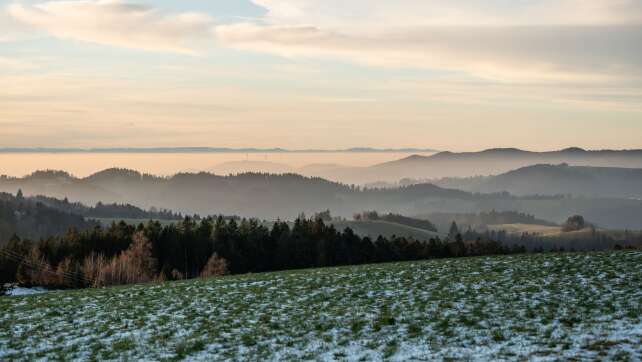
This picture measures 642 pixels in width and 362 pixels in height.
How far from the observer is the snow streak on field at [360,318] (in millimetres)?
21828

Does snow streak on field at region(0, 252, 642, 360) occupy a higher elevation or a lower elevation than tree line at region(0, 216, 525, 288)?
higher

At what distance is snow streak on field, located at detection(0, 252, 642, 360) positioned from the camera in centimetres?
2183

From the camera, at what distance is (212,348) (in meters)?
23.0

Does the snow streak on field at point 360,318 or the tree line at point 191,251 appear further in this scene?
the tree line at point 191,251

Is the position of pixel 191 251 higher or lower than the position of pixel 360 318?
lower

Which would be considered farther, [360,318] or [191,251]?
[191,251]

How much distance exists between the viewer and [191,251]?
324ft

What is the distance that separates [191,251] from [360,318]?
2995 inches

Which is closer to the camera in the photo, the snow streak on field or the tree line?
the snow streak on field

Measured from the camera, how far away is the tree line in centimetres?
8281

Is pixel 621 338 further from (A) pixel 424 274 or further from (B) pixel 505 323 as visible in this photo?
(A) pixel 424 274

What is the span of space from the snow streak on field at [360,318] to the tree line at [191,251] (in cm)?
4716

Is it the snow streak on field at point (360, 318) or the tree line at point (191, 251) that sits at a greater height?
the snow streak on field at point (360, 318)

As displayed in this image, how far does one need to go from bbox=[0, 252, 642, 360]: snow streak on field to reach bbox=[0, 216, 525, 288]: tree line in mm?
47161
